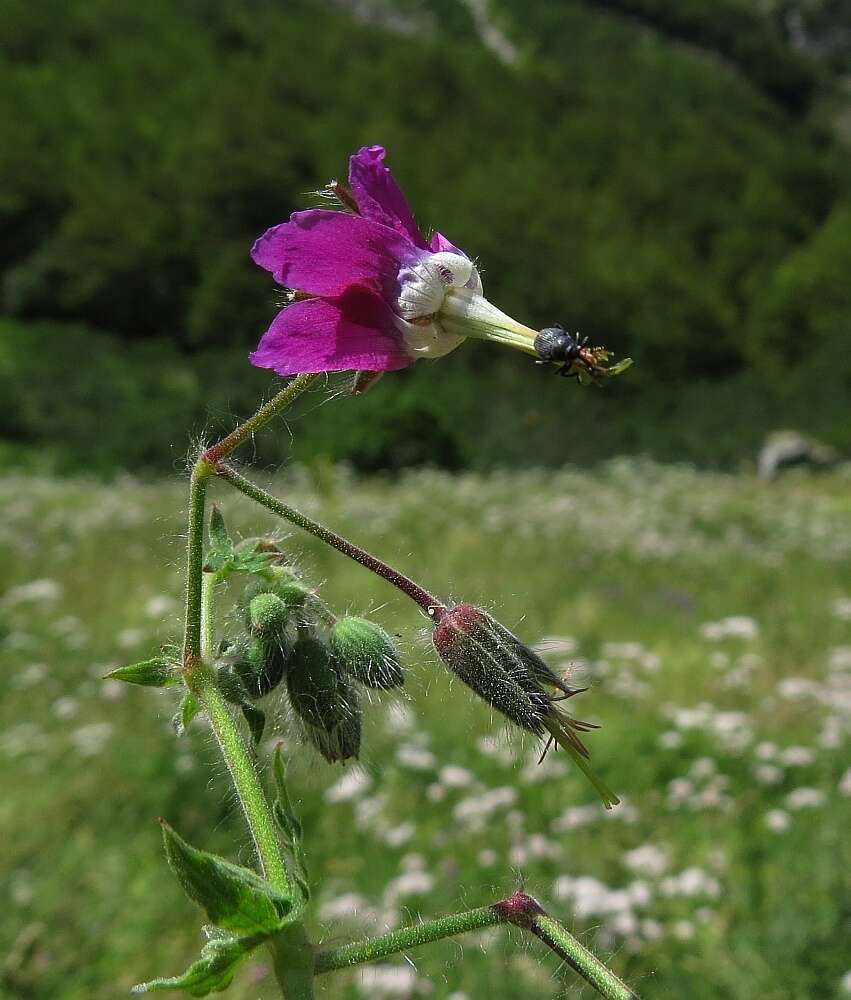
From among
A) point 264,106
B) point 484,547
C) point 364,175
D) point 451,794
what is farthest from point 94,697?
point 264,106

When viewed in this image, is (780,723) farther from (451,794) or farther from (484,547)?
(484,547)

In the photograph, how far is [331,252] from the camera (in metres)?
1.03

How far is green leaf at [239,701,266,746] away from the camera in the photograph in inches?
47.0

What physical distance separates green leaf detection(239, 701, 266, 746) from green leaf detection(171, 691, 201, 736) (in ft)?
0.18

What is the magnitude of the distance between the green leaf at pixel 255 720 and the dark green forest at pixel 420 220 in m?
14.3

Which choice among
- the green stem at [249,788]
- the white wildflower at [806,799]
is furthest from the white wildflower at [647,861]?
the green stem at [249,788]

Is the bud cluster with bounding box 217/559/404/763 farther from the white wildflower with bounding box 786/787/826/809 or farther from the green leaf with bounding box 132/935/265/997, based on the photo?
the white wildflower with bounding box 786/787/826/809

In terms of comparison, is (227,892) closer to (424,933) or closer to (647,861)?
(424,933)

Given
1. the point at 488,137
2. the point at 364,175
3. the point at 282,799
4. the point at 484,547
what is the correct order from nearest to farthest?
1. the point at 364,175
2. the point at 282,799
3. the point at 484,547
4. the point at 488,137

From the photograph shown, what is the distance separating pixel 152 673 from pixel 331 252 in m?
0.52

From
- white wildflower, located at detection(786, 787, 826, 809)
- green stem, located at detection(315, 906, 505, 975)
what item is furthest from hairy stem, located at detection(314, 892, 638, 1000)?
white wildflower, located at detection(786, 787, 826, 809)

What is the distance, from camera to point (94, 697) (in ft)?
14.0

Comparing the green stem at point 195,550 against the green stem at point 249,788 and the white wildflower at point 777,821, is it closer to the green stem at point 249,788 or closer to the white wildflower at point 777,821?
the green stem at point 249,788

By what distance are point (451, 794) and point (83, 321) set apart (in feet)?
79.8
